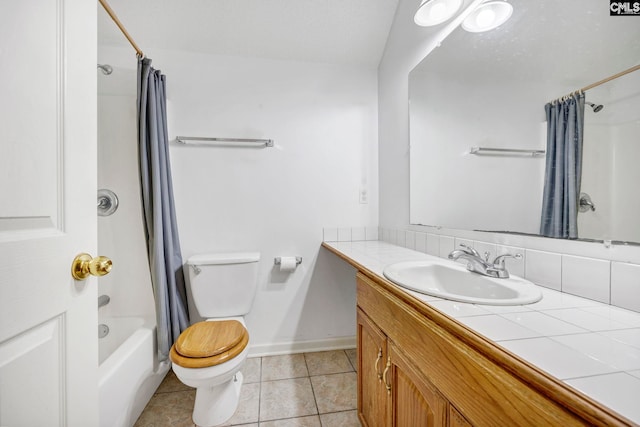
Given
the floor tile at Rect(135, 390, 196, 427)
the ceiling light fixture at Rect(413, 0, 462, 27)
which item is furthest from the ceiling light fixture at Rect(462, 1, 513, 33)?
the floor tile at Rect(135, 390, 196, 427)

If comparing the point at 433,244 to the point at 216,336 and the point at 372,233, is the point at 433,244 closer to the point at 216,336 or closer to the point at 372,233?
the point at 372,233

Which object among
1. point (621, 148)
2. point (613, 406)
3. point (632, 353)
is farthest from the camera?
point (621, 148)

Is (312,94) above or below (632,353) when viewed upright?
above

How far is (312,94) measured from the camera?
1.93 metres

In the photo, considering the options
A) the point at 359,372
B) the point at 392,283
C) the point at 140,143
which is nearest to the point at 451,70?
the point at 392,283

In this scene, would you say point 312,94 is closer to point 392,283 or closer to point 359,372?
point 392,283

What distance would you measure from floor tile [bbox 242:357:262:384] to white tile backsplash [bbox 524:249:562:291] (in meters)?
1.56

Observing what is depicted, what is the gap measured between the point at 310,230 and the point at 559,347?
5.16 ft

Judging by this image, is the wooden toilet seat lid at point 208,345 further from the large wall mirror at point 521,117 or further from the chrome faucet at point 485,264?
the large wall mirror at point 521,117

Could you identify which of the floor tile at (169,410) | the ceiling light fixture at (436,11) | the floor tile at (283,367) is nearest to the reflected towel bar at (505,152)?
the ceiling light fixture at (436,11)

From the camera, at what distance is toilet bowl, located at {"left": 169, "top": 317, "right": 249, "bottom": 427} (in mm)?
1146

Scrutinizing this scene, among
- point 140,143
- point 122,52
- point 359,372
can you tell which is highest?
point 122,52

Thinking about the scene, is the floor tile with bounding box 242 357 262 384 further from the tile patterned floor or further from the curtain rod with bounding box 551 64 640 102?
the curtain rod with bounding box 551 64 640 102

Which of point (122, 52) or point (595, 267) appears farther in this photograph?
point (122, 52)
